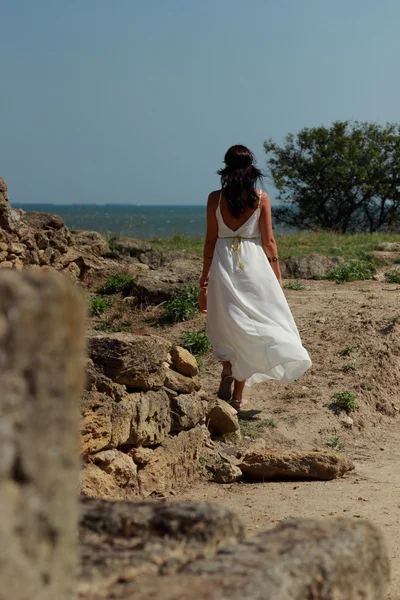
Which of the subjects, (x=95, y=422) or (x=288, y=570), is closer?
(x=288, y=570)

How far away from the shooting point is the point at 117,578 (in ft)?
6.59

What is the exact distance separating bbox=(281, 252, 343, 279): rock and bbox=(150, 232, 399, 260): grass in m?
0.32

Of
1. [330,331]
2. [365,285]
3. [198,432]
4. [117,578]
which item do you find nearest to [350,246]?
[365,285]

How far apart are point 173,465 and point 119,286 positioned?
453 centimetres

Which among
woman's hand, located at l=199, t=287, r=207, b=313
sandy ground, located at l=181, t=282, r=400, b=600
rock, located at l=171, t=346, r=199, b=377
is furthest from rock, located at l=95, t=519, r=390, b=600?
woman's hand, located at l=199, t=287, r=207, b=313

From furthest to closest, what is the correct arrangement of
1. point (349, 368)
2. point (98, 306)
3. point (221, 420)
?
point (98, 306), point (349, 368), point (221, 420)

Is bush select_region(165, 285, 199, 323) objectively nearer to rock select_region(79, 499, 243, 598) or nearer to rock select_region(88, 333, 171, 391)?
rock select_region(88, 333, 171, 391)

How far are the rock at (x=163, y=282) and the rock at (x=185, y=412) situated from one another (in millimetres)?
3535

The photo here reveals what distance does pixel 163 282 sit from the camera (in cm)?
984

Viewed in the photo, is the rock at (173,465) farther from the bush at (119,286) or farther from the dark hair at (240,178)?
the bush at (119,286)

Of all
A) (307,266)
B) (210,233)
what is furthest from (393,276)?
(210,233)

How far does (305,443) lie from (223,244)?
5.69 feet

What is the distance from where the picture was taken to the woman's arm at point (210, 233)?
22.7ft

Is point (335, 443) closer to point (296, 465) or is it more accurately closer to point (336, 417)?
point (336, 417)
